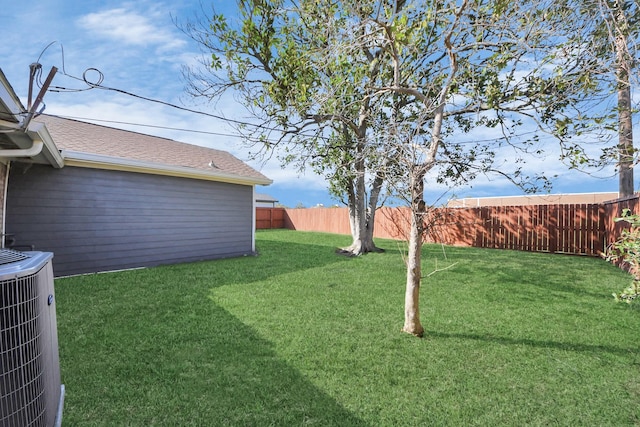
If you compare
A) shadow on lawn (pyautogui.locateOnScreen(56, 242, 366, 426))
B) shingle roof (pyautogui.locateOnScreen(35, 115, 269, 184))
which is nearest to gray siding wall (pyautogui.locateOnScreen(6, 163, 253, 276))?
shingle roof (pyautogui.locateOnScreen(35, 115, 269, 184))

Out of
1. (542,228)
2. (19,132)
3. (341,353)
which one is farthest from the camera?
(542,228)

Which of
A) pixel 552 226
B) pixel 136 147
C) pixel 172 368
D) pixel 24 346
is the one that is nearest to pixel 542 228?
pixel 552 226

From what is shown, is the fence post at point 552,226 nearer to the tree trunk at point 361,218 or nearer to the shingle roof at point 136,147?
the tree trunk at point 361,218

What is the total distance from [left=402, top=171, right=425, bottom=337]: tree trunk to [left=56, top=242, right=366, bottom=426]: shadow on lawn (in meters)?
1.55

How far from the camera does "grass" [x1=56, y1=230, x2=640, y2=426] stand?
237 cm

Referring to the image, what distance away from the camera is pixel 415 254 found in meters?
3.67

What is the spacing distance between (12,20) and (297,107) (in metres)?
4.24

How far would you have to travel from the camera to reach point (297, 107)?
6.71m

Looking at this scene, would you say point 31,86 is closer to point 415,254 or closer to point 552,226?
point 415,254

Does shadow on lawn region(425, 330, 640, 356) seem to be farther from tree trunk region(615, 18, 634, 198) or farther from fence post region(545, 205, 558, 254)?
fence post region(545, 205, 558, 254)

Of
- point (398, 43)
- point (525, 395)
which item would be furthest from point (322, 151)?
point (525, 395)

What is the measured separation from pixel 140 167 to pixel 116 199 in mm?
824

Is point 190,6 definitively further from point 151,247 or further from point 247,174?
point 151,247

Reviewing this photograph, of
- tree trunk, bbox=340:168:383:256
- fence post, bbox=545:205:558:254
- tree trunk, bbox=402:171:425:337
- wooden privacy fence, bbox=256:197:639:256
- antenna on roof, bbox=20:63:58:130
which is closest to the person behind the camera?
antenna on roof, bbox=20:63:58:130
